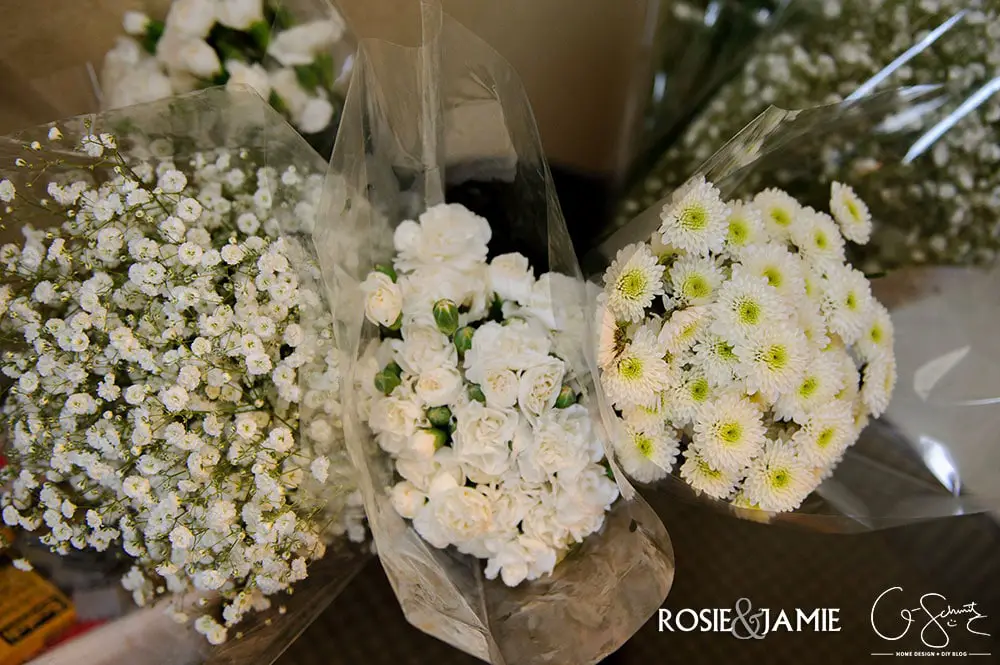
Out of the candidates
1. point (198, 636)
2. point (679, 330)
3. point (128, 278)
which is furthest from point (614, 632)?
point (128, 278)

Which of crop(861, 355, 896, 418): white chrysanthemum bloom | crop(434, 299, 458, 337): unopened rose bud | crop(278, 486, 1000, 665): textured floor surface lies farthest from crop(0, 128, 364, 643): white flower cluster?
crop(861, 355, 896, 418): white chrysanthemum bloom

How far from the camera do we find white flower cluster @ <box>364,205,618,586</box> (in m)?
0.66

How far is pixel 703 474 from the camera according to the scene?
0.68 meters

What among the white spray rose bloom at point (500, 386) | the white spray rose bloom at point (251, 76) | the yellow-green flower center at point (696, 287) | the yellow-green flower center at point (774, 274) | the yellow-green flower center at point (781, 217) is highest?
the white spray rose bloom at point (251, 76)

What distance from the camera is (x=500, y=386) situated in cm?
65

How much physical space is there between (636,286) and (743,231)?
0.12 meters

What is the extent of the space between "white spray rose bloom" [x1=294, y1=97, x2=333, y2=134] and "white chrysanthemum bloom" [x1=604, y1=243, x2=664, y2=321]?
353mm

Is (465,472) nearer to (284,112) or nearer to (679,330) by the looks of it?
(679,330)

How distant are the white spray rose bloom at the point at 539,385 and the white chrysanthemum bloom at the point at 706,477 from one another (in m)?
0.15

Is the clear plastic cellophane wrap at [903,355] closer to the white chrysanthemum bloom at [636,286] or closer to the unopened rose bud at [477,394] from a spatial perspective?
the white chrysanthemum bloom at [636,286]

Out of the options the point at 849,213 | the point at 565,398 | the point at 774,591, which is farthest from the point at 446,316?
the point at 774,591

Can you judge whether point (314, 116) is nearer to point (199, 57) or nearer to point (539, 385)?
point (199, 57)

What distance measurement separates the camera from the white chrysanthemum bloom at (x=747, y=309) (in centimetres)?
61
